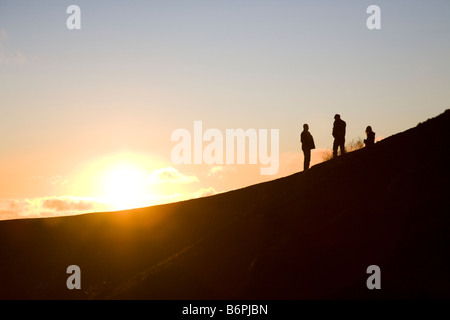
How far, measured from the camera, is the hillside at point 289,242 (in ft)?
54.9

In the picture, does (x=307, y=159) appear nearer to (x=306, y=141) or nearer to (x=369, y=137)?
(x=306, y=141)

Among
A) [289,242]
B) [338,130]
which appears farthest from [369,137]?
[289,242]

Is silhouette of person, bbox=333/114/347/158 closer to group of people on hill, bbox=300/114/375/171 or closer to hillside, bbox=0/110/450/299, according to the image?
group of people on hill, bbox=300/114/375/171

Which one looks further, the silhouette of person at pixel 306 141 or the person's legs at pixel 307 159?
the person's legs at pixel 307 159

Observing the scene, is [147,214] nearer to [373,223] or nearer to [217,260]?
[217,260]

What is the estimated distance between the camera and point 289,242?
18.7 meters

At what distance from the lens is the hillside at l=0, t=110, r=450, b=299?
1672cm

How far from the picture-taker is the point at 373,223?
18.7m

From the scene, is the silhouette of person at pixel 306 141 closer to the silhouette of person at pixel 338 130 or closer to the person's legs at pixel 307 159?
the person's legs at pixel 307 159

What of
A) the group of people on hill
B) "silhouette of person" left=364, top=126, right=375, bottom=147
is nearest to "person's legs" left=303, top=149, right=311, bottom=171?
the group of people on hill

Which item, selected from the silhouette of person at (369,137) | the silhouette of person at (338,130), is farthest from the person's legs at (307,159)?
the silhouette of person at (369,137)
